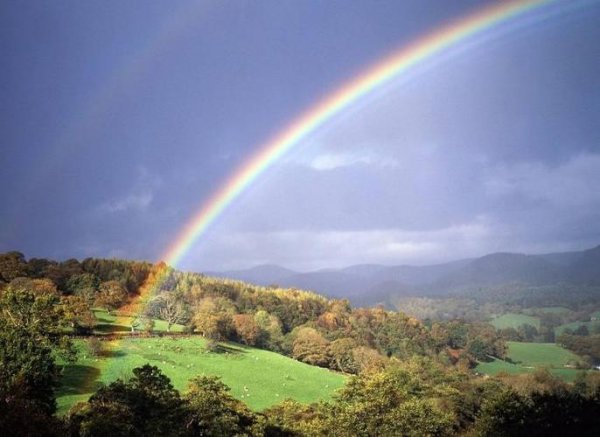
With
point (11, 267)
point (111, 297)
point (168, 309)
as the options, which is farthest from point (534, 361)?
point (11, 267)

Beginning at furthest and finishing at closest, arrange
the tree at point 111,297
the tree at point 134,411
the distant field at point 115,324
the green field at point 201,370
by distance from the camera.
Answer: the tree at point 111,297
the distant field at point 115,324
the green field at point 201,370
the tree at point 134,411

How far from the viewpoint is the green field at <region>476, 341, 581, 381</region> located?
123688mm

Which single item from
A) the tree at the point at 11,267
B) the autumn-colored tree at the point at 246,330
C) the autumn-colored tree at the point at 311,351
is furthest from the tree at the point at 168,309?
the tree at the point at 11,267

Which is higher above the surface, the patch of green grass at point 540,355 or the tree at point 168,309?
the tree at point 168,309

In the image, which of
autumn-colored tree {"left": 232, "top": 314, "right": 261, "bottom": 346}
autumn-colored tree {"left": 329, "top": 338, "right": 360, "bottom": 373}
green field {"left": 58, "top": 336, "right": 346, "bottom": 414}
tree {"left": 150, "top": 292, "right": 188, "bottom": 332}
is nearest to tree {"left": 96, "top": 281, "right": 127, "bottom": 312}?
tree {"left": 150, "top": 292, "right": 188, "bottom": 332}

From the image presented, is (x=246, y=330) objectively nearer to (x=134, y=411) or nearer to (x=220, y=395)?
(x=220, y=395)

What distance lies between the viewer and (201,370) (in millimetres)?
66812

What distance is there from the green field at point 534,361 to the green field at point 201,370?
201 feet

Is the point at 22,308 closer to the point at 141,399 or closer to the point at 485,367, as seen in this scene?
the point at 141,399

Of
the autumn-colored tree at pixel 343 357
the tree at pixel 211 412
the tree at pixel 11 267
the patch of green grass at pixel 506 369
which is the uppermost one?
the tree at pixel 11 267

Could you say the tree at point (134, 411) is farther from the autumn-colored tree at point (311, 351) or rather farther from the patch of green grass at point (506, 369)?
the patch of green grass at point (506, 369)

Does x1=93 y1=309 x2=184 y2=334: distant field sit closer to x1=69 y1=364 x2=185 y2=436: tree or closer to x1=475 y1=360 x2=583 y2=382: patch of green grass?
x1=69 y1=364 x2=185 y2=436: tree

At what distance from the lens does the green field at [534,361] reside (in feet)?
406

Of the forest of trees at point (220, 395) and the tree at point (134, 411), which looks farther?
the forest of trees at point (220, 395)
